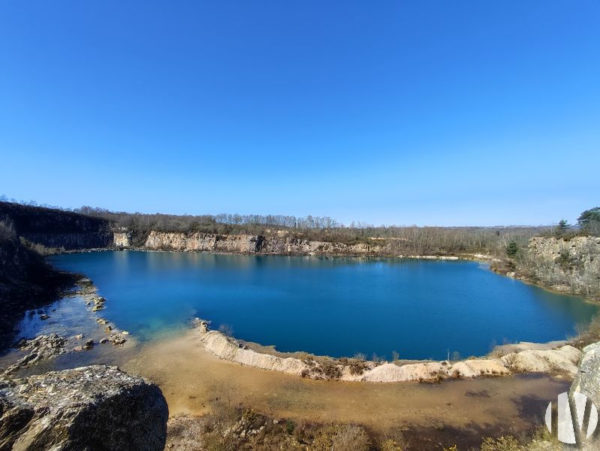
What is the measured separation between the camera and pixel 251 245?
3457 inches

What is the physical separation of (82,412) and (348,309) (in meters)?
27.7

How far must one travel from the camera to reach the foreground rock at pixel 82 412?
3.31 m

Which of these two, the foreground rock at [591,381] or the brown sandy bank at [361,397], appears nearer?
the foreground rock at [591,381]

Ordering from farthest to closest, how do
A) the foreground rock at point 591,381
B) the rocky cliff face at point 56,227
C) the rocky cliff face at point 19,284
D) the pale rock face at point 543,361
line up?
the rocky cliff face at point 56,227 → the rocky cliff face at point 19,284 → the pale rock face at point 543,361 → the foreground rock at point 591,381

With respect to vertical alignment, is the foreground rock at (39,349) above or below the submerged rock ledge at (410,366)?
below

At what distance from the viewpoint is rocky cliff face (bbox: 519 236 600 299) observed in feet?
121

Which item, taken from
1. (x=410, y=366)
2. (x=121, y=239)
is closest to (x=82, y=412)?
(x=410, y=366)

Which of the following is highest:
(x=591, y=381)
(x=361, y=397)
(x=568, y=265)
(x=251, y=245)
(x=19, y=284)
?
(x=591, y=381)

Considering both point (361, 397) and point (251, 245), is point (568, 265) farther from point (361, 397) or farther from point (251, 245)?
point (251, 245)

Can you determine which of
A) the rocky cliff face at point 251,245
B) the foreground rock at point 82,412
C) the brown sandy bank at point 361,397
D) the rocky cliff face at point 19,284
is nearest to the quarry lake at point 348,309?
the brown sandy bank at point 361,397

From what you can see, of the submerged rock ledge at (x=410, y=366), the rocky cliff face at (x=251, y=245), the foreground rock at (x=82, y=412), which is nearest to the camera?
the foreground rock at (x=82, y=412)

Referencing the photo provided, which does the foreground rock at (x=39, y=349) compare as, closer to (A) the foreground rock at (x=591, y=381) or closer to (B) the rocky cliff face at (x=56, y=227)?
(A) the foreground rock at (x=591, y=381)

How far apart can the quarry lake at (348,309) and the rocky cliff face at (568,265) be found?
9.23 feet

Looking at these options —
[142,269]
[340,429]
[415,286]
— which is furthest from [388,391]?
[142,269]
